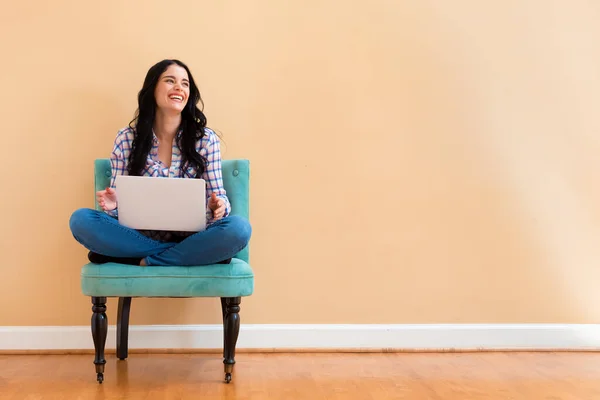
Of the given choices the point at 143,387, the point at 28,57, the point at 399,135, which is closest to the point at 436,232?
the point at 399,135

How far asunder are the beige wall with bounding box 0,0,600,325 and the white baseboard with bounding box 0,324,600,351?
4 cm

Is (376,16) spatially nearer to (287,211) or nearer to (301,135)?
(301,135)

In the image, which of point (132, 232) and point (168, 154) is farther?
point (168, 154)

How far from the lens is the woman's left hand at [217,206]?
7.46ft

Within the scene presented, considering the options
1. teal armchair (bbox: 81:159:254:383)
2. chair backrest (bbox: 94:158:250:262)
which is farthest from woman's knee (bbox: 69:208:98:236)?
chair backrest (bbox: 94:158:250:262)

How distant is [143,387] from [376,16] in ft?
5.31

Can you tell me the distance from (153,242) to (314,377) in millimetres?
689

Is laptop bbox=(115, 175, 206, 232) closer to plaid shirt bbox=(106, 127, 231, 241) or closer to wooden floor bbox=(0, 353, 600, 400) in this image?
plaid shirt bbox=(106, 127, 231, 241)

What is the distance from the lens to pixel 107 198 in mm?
2258

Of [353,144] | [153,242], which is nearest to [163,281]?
[153,242]

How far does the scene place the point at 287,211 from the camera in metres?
2.69

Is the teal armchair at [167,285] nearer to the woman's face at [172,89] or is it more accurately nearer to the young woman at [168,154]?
the young woman at [168,154]

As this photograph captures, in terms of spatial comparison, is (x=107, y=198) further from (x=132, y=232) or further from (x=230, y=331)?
(x=230, y=331)

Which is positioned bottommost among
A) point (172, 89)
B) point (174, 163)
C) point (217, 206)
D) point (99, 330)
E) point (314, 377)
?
point (314, 377)
